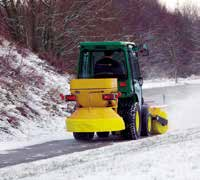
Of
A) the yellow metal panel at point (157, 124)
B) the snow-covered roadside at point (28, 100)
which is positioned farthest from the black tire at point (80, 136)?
the yellow metal panel at point (157, 124)

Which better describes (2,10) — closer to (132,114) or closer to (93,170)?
(132,114)

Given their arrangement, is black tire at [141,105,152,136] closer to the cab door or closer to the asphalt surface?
the cab door

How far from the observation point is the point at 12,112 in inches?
594

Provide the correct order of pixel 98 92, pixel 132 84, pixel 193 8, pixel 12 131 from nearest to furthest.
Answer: pixel 98 92, pixel 132 84, pixel 12 131, pixel 193 8


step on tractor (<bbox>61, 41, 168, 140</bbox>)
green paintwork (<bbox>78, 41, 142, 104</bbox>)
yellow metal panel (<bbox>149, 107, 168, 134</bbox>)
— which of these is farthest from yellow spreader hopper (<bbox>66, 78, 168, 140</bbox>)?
yellow metal panel (<bbox>149, 107, 168, 134</bbox>)

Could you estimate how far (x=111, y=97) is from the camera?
1192 cm

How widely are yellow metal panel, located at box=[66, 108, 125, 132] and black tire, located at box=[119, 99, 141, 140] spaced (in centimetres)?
51

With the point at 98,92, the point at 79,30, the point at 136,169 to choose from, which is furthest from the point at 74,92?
the point at 79,30

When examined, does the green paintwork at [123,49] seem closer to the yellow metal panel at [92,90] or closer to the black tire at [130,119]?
the black tire at [130,119]

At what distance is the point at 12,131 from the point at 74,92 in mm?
2480

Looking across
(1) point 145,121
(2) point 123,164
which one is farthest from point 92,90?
(2) point 123,164

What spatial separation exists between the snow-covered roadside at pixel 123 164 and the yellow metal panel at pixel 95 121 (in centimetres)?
57

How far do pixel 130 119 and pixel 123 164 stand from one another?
3.85 metres

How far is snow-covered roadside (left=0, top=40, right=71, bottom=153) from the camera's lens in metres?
13.9
